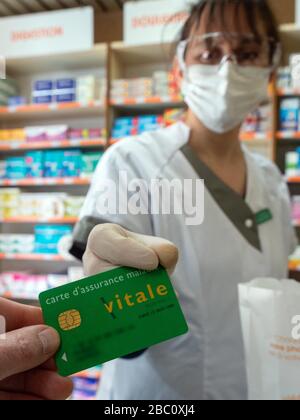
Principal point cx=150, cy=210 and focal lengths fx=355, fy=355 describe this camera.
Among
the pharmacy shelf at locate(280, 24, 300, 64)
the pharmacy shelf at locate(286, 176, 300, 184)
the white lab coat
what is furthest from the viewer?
the pharmacy shelf at locate(286, 176, 300, 184)

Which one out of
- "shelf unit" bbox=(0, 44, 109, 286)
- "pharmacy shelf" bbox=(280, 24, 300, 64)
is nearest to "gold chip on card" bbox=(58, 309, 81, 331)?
"shelf unit" bbox=(0, 44, 109, 286)

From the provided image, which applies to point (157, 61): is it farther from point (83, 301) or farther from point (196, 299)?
point (83, 301)

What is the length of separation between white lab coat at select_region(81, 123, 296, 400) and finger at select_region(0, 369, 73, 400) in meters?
0.16

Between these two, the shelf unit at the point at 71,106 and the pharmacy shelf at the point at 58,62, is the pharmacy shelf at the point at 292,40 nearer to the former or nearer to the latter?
the shelf unit at the point at 71,106

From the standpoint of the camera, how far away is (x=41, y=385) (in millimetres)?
325

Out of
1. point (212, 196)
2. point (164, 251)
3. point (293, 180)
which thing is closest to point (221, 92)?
point (212, 196)

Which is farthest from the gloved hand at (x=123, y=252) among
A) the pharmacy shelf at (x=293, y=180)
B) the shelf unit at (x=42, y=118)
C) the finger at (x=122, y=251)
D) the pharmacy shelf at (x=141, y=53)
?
the pharmacy shelf at (x=293, y=180)

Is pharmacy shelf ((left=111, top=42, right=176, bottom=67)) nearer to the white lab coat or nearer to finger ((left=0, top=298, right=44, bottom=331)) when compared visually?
the white lab coat

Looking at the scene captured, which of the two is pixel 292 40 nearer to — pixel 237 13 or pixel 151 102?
pixel 151 102

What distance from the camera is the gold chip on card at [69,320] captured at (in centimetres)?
27

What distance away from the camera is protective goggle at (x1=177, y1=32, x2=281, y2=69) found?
0.49m

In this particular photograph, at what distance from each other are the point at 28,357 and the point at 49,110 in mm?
546
